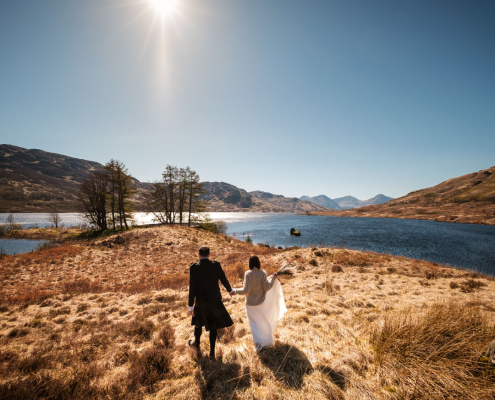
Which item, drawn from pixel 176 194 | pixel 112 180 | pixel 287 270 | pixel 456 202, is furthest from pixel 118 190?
pixel 456 202

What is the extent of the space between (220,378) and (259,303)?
175 cm

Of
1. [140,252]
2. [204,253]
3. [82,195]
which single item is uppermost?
[82,195]

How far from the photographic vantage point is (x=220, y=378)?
4203mm

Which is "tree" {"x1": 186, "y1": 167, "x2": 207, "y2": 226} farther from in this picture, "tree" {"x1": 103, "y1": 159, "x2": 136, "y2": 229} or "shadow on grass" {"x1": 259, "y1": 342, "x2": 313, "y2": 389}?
"shadow on grass" {"x1": 259, "y1": 342, "x2": 313, "y2": 389}

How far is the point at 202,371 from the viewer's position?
4434 mm

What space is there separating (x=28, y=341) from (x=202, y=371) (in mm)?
5941

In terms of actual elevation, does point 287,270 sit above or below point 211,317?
below

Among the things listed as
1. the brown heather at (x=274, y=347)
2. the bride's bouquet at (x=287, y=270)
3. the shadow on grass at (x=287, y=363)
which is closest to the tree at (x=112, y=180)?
the brown heather at (x=274, y=347)

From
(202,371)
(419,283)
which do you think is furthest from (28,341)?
(419,283)

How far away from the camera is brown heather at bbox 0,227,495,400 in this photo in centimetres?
363

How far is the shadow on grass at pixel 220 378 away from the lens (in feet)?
12.5

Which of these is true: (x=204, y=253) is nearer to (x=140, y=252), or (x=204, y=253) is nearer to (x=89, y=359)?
(x=89, y=359)

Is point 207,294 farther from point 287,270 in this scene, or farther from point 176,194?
point 176,194

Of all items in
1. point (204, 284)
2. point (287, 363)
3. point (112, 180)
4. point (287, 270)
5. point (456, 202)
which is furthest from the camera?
point (456, 202)
